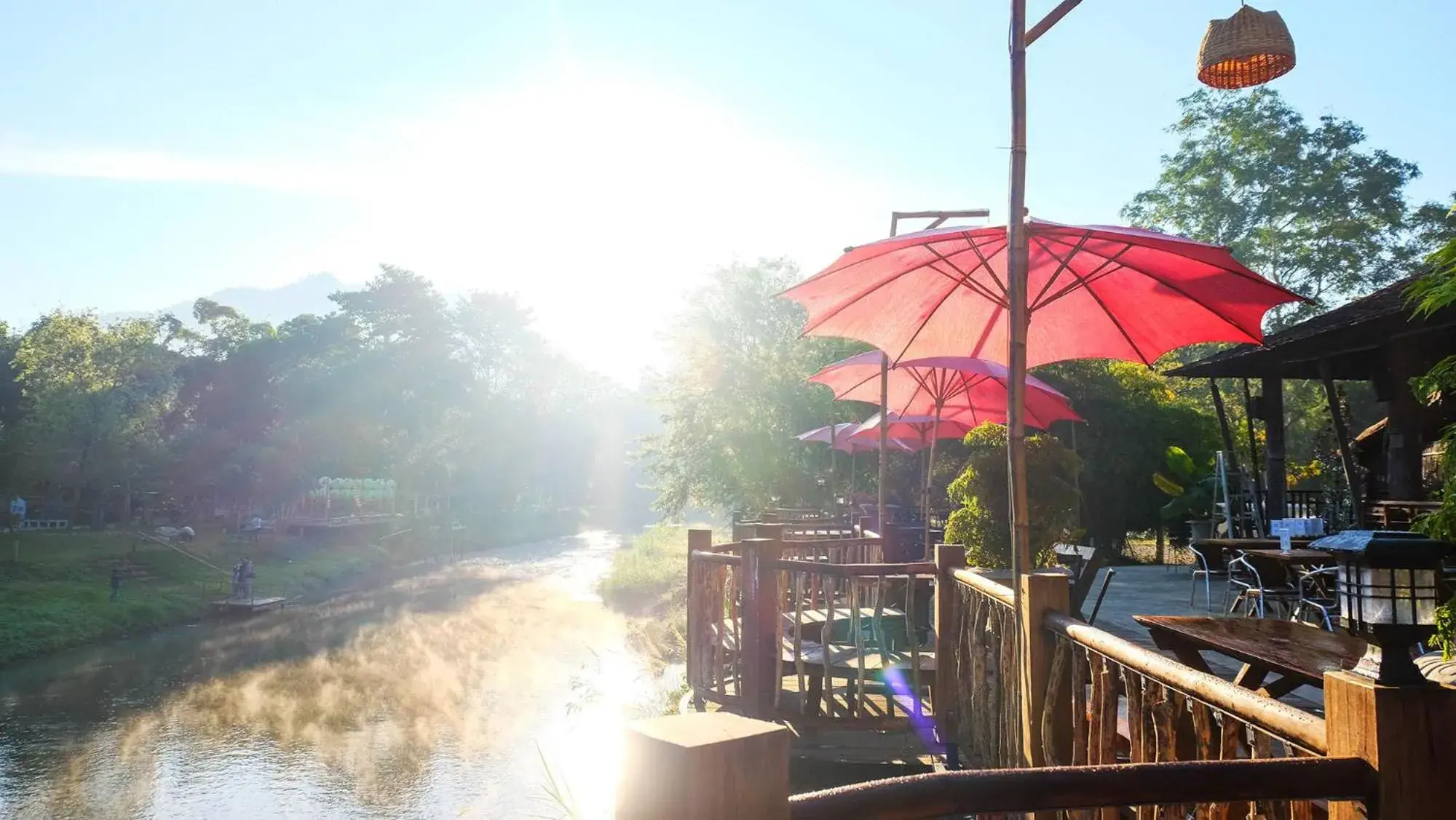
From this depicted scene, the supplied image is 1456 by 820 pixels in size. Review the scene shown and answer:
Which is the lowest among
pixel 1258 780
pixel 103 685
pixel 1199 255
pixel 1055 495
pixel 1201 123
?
pixel 103 685

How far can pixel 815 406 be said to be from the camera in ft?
77.5

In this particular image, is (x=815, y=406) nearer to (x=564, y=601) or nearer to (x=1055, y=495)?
(x=564, y=601)

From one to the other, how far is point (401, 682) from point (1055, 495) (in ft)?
63.2

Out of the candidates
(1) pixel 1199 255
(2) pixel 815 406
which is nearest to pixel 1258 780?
(1) pixel 1199 255

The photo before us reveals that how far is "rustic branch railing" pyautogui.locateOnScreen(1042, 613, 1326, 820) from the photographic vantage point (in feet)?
6.85

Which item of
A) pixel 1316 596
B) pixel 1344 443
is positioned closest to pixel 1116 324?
pixel 1316 596

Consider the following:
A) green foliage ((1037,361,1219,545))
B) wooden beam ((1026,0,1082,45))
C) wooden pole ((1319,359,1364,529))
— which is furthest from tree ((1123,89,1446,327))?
wooden beam ((1026,0,1082,45))

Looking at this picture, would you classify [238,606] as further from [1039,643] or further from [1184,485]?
[1039,643]

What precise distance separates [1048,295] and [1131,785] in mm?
3845

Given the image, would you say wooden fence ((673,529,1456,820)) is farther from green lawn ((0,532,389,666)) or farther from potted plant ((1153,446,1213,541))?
green lawn ((0,532,389,666))

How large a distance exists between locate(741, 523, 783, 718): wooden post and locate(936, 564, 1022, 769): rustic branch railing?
1.03 m

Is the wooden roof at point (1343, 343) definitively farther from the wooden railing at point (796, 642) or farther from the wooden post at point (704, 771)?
the wooden post at point (704, 771)

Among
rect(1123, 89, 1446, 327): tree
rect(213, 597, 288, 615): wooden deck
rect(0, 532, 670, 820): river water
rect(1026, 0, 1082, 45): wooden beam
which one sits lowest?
rect(0, 532, 670, 820): river water

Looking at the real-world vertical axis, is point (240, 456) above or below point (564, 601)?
above
